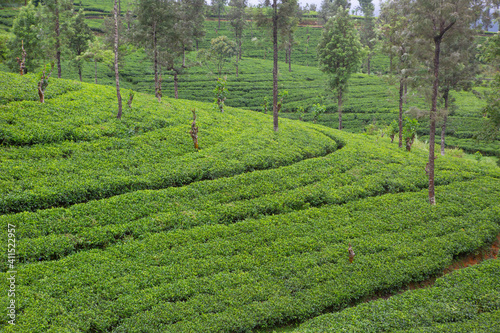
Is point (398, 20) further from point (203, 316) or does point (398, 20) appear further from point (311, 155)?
point (203, 316)

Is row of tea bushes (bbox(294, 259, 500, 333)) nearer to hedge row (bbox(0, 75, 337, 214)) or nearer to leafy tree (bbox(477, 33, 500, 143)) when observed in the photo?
hedge row (bbox(0, 75, 337, 214))

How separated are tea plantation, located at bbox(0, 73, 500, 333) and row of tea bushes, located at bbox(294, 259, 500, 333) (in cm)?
12

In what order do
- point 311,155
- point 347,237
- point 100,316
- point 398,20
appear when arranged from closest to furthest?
point 100,316, point 347,237, point 311,155, point 398,20

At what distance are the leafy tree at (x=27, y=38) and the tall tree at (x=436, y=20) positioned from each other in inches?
1744

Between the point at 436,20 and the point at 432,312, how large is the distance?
17.9m

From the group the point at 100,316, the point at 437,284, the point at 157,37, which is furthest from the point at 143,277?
the point at 157,37

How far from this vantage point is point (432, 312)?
1354 cm

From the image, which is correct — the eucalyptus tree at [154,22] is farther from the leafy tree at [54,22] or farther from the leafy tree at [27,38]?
the leafy tree at [27,38]

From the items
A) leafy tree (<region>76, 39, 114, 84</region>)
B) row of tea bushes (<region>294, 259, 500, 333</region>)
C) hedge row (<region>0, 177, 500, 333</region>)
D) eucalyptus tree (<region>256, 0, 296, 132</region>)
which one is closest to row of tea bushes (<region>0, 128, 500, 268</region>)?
hedge row (<region>0, 177, 500, 333</region>)

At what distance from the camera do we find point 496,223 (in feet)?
67.6

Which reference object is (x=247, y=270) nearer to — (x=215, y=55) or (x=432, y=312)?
(x=432, y=312)

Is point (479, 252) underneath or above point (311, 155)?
underneath

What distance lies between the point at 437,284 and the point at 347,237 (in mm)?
4906

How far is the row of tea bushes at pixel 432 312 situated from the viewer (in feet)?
41.5
